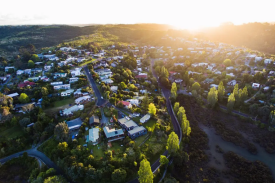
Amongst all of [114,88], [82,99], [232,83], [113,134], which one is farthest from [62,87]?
[232,83]

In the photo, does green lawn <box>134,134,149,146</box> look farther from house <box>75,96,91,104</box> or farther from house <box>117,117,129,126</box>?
house <box>75,96,91,104</box>

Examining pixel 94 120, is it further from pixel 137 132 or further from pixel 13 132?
pixel 13 132

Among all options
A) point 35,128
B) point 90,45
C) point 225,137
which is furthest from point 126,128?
point 90,45

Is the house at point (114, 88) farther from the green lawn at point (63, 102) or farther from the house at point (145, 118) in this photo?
the house at point (145, 118)

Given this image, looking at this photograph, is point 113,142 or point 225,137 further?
point 225,137

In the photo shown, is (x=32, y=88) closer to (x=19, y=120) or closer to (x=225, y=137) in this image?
(x=19, y=120)

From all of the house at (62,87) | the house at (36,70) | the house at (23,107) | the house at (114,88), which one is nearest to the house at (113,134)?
the house at (114,88)
